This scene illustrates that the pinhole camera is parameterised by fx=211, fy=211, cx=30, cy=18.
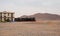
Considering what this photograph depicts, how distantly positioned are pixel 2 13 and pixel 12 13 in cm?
319

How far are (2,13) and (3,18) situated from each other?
2.59 meters

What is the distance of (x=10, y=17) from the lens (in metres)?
62.3

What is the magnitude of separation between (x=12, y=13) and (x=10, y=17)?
1576 mm

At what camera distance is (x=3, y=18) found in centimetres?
6194

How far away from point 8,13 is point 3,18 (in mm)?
3123

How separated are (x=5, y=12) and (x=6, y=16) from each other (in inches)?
96.4

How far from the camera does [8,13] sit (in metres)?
64.4

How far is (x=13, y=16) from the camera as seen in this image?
63.0 meters

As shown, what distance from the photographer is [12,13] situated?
6322 centimetres

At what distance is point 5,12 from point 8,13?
143 centimetres

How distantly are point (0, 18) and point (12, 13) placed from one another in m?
3.98

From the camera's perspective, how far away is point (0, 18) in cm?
6181

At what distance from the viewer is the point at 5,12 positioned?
6531 cm

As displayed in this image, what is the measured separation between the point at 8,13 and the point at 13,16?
235 centimetres
